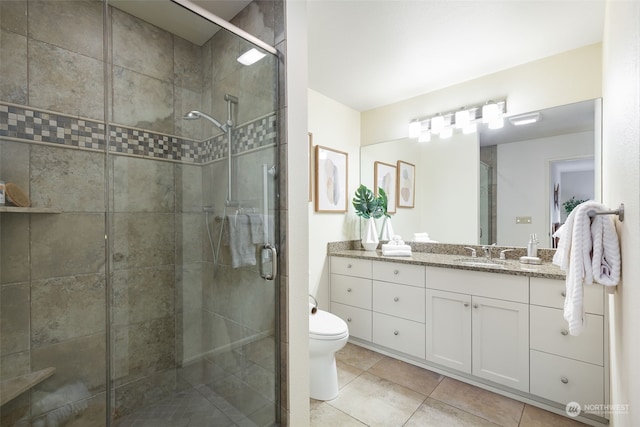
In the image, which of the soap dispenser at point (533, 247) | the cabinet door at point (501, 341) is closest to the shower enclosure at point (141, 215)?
the cabinet door at point (501, 341)

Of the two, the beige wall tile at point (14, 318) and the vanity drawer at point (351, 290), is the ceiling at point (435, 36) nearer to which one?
the vanity drawer at point (351, 290)

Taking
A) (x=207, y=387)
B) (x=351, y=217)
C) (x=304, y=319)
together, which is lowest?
(x=207, y=387)

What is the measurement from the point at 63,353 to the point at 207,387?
30.2 inches

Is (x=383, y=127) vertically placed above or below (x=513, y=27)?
below

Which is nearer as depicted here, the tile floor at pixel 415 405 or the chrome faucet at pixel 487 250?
the tile floor at pixel 415 405

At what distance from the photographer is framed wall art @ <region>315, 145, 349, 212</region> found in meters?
2.90

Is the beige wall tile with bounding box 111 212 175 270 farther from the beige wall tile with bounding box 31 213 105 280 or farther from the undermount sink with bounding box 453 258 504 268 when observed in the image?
the undermount sink with bounding box 453 258 504 268

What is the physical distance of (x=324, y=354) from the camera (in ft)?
6.38

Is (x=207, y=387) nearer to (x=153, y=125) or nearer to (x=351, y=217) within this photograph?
(x=153, y=125)

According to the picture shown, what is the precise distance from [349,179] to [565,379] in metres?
2.34

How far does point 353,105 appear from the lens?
3.24 meters

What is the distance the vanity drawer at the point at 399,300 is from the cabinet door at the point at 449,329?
0.07 meters

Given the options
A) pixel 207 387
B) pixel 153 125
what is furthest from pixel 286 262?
pixel 153 125

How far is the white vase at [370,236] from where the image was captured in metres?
3.06
